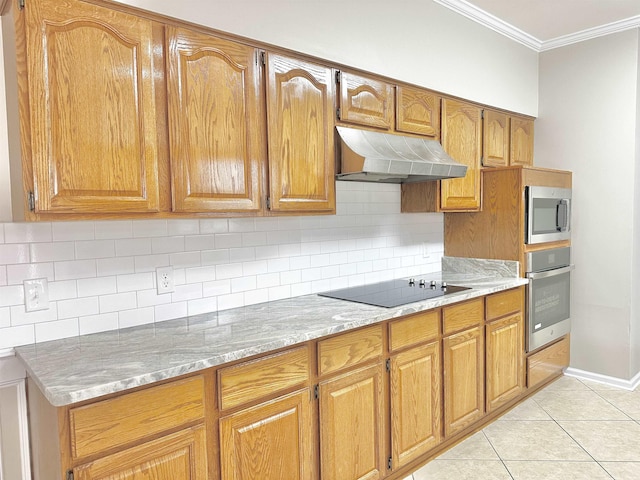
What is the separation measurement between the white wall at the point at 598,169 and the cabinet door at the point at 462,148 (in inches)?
38.3

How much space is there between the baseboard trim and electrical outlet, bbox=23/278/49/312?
3837 millimetres

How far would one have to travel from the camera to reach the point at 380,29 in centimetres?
259

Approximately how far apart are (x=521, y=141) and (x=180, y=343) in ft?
10.5

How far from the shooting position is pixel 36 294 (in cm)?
180

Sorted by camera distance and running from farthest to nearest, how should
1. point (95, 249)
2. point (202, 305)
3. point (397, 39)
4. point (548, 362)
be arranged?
1. point (548, 362)
2. point (397, 39)
3. point (202, 305)
4. point (95, 249)

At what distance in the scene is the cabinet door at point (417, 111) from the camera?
273cm

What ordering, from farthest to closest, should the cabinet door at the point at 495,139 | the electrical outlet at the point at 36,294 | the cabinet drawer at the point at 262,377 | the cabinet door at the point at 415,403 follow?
the cabinet door at the point at 495,139 → the cabinet door at the point at 415,403 → the electrical outlet at the point at 36,294 → the cabinet drawer at the point at 262,377

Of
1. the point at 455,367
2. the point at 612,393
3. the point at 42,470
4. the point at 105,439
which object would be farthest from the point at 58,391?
the point at 612,393

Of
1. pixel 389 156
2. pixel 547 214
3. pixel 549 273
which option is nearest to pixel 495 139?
pixel 547 214

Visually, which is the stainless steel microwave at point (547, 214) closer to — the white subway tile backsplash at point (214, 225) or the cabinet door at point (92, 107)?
the white subway tile backsplash at point (214, 225)

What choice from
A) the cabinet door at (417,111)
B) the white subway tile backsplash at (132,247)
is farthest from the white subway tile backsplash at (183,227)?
the cabinet door at (417,111)

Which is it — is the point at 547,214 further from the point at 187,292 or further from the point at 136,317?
the point at 136,317

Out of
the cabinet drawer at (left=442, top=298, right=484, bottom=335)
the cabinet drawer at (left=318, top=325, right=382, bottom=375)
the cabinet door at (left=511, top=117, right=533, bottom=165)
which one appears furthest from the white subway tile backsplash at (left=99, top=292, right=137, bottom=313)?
the cabinet door at (left=511, top=117, right=533, bottom=165)

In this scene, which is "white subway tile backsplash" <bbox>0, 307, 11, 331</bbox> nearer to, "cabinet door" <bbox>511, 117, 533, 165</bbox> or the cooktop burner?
the cooktop burner
